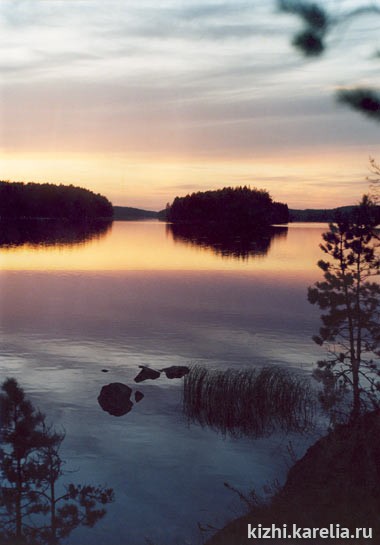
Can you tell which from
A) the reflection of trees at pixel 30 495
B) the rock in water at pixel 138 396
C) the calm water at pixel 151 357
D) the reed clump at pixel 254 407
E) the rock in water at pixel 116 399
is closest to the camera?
the reflection of trees at pixel 30 495

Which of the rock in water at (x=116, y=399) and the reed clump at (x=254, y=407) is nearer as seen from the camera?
the reed clump at (x=254, y=407)

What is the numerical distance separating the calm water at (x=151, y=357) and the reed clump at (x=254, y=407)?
2.79 ft

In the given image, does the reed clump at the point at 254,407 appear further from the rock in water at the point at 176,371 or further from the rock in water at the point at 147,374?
the rock in water at the point at 176,371

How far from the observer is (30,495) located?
2019 centimetres

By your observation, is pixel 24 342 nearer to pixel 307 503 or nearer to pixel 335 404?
pixel 335 404

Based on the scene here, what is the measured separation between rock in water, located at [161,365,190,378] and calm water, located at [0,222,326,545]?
3.72 ft

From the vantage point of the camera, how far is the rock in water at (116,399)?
31.8 metres

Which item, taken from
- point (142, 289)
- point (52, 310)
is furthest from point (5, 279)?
point (52, 310)

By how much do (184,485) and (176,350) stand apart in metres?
23.4

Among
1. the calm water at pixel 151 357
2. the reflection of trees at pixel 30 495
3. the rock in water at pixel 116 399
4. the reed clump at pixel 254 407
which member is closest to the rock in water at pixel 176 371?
the calm water at pixel 151 357

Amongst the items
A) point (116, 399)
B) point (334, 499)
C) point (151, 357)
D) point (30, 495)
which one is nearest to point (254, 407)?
point (116, 399)

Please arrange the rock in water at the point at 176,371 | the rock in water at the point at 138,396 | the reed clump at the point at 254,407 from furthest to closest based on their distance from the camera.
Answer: the rock in water at the point at 176,371 → the rock in water at the point at 138,396 → the reed clump at the point at 254,407

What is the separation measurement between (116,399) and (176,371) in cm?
648

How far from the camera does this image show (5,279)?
8838 cm
